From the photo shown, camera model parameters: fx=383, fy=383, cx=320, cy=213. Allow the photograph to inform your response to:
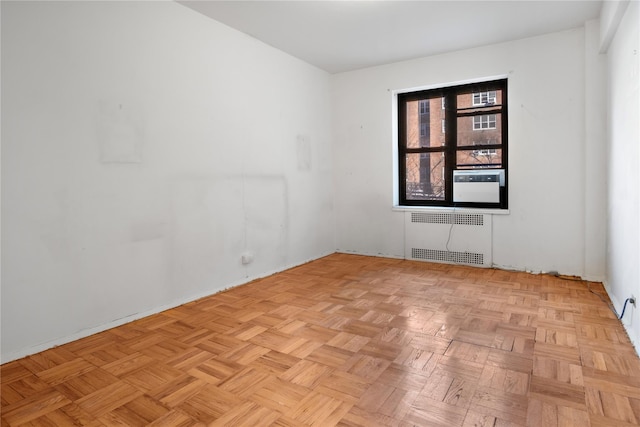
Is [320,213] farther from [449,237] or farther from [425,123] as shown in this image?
[425,123]

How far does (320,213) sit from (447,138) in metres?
1.97

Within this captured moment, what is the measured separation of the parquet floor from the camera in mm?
1790

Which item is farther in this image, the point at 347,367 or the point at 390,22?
the point at 390,22

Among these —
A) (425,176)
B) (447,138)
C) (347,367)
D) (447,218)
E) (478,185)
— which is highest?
(447,138)

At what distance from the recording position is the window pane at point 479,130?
4672 mm

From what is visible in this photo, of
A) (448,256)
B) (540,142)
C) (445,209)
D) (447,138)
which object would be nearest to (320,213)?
(445,209)

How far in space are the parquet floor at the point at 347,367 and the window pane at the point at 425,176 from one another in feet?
6.29

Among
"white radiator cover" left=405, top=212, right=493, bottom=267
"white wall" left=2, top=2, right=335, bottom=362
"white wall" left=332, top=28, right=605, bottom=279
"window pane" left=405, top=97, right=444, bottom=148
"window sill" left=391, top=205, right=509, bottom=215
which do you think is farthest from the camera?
"window pane" left=405, top=97, right=444, bottom=148

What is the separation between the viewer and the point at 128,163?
3002mm

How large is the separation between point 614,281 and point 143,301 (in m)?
3.97

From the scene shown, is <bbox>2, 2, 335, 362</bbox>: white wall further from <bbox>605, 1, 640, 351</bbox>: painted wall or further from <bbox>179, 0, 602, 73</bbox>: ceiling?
<bbox>605, 1, 640, 351</bbox>: painted wall

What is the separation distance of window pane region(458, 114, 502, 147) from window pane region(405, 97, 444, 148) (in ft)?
0.87

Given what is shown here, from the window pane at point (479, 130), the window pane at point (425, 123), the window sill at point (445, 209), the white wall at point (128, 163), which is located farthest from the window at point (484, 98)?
the white wall at point (128, 163)

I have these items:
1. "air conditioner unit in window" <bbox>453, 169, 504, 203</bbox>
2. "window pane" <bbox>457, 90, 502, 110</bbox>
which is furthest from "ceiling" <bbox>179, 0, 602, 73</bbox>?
"air conditioner unit in window" <bbox>453, 169, 504, 203</bbox>
